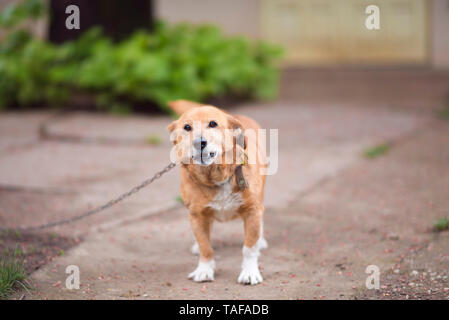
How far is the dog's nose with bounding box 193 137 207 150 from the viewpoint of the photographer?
3428 millimetres

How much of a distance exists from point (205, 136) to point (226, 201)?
63 centimetres

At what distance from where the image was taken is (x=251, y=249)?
4062mm

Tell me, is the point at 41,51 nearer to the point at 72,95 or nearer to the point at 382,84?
the point at 72,95

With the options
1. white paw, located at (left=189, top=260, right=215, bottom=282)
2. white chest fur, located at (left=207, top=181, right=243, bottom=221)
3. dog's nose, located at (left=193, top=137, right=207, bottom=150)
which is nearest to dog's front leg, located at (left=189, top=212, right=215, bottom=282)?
white paw, located at (left=189, top=260, right=215, bottom=282)

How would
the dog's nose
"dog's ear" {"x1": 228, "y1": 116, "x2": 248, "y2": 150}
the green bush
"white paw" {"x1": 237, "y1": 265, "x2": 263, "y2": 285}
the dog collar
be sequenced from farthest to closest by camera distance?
the green bush, "white paw" {"x1": 237, "y1": 265, "x2": 263, "y2": 285}, the dog collar, "dog's ear" {"x1": 228, "y1": 116, "x2": 248, "y2": 150}, the dog's nose

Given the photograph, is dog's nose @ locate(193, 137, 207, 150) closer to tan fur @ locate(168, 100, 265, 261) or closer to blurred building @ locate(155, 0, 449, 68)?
tan fur @ locate(168, 100, 265, 261)

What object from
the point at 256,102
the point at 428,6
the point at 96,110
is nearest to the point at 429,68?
the point at 428,6

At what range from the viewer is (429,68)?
13273 mm

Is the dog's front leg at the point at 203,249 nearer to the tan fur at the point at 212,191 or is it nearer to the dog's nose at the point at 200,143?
the tan fur at the point at 212,191

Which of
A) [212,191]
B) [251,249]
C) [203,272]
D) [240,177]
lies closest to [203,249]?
[203,272]

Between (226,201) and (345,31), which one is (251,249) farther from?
(345,31)

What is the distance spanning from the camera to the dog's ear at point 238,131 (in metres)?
3.71
